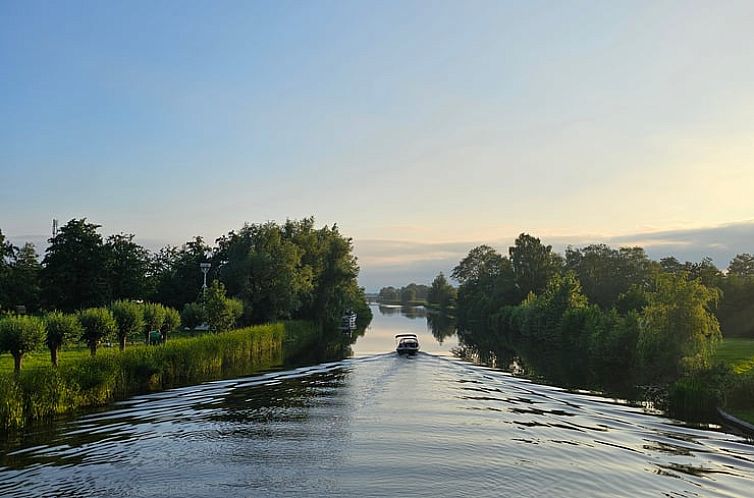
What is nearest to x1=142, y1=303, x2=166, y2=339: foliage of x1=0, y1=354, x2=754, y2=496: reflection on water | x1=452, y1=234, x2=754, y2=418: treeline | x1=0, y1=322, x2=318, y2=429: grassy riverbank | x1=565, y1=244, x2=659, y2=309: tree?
x1=0, y1=322, x2=318, y2=429: grassy riverbank

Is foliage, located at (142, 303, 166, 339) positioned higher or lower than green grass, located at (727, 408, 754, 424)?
higher

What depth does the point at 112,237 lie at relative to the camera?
72.3 meters

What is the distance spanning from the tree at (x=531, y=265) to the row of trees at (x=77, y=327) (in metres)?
73.5

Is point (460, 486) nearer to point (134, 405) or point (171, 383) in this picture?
point (134, 405)

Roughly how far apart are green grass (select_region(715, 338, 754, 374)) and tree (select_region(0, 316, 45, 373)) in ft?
95.4

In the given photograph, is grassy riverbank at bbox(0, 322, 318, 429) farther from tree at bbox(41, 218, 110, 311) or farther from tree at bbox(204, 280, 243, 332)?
tree at bbox(41, 218, 110, 311)

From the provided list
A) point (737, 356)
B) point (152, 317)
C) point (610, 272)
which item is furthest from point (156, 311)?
point (610, 272)

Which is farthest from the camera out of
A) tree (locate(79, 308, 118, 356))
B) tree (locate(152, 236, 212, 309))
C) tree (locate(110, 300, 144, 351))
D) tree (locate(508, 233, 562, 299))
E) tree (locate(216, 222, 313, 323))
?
tree (locate(508, 233, 562, 299))

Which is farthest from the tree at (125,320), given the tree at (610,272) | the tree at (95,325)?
the tree at (610,272)

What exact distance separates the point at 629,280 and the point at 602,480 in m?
81.9

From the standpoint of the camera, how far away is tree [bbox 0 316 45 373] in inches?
928

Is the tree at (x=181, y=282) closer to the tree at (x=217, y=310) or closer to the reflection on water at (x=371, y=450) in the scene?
the tree at (x=217, y=310)

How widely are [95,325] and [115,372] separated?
5.39 m

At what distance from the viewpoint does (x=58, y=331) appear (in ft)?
86.4
